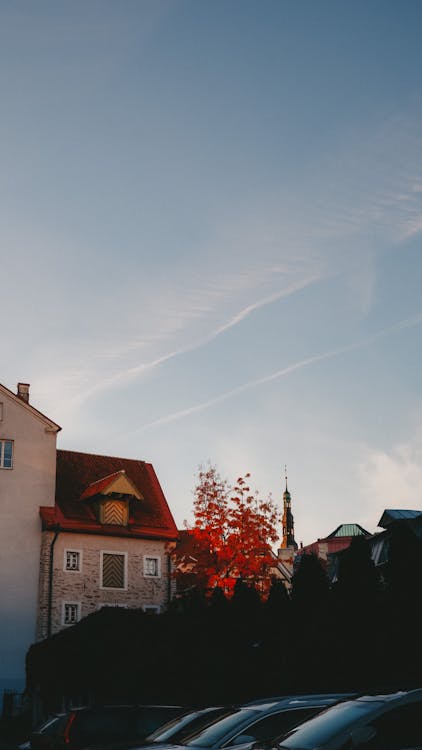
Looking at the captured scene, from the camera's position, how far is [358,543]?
26672 millimetres

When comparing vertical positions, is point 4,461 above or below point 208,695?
above

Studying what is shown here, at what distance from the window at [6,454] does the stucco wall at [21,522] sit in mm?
216

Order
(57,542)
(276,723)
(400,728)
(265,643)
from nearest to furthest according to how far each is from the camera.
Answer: (400,728) < (276,723) < (265,643) < (57,542)

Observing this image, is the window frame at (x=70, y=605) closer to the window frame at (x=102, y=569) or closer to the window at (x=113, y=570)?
the window frame at (x=102, y=569)

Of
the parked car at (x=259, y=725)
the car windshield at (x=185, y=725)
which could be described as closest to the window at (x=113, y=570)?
the car windshield at (x=185, y=725)

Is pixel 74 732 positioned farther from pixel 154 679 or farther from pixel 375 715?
pixel 154 679

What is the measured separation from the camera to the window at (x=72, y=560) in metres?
44.5

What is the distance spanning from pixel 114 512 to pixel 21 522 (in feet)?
17.9

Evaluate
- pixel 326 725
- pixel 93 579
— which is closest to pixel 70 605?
pixel 93 579

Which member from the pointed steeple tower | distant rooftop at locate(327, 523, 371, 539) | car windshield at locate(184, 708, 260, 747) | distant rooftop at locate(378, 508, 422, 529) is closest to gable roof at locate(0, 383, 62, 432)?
distant rooftop at locate(378, 508, 422, 529)

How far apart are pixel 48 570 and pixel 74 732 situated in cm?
3066

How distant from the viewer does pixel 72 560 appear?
44812 mm

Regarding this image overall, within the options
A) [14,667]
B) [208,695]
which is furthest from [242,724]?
[14,667]

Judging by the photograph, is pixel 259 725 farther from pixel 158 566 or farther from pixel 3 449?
pixel 158 566
